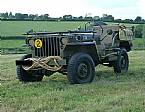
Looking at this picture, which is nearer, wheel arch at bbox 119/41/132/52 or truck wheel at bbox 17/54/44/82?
truck wheel at bbox 17/54/44/82

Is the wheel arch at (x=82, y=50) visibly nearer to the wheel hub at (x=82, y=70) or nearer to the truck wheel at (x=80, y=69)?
the truck wheel at (x=80, y=69)

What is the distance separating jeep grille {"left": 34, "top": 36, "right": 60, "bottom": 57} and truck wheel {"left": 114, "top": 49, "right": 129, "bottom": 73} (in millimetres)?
3538

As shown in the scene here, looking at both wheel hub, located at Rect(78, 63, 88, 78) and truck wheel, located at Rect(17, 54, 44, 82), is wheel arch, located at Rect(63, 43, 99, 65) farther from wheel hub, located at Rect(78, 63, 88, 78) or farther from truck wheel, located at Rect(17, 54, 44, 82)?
truck wheel, located at Rect(17, 54, 44, 82)

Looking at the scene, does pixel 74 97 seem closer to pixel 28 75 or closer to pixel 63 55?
pixel 63 55

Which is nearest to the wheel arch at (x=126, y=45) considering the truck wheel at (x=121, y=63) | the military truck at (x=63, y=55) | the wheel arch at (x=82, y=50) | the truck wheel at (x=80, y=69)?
the truck wheel at (x=121, y=63)

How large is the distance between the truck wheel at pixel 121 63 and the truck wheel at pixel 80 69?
276 centimetres

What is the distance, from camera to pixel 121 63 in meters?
15.0

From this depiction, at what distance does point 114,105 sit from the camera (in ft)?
26.1

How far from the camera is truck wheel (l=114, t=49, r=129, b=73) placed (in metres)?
14.7

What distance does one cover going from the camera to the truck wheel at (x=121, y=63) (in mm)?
14727

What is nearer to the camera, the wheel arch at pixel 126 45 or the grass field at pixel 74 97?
the grass field at pixel 74 97

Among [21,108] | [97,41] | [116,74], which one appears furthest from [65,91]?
[116,74]

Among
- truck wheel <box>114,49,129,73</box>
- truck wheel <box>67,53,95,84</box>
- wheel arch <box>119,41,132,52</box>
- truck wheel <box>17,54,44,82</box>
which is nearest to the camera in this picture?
truck wheel <box>67,53,95,84</box>

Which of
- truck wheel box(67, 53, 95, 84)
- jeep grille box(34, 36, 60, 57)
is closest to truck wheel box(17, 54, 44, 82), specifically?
jeep grille box(34, 36, 60, 57)
